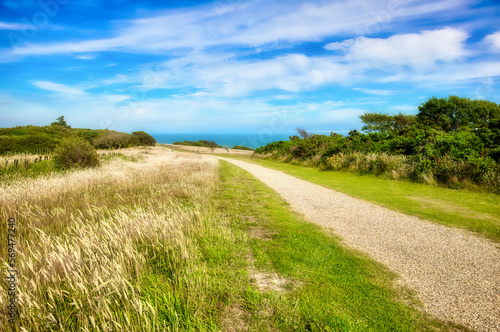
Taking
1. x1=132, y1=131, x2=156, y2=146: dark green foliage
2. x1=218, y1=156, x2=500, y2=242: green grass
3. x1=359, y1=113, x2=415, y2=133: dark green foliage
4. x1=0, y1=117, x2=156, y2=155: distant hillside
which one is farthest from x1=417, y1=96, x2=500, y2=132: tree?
x1=132, y1=131, x2=156, y2=146: dark green foliage

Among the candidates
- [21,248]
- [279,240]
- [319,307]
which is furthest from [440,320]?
[21,248]

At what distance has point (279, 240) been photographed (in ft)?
18.3

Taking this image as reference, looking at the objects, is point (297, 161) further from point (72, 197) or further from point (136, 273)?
point (136, 273)

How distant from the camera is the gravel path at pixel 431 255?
11.1 feet

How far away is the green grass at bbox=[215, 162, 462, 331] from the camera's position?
3.06 m

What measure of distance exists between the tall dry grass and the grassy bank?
0.9 inches

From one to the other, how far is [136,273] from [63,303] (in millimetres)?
892

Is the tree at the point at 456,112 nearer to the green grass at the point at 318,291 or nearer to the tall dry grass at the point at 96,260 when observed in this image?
the green grass at the point at 318,291

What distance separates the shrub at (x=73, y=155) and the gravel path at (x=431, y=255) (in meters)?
14.5

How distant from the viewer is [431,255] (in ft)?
16.2

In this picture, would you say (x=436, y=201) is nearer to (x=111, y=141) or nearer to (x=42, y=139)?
(x=42, y=139)

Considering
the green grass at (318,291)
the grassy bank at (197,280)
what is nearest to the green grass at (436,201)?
the green grass at (318,291)

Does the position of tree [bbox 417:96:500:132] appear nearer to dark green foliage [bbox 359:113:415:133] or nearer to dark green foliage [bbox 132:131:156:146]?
dark green foliage [bbox 359:113:415:133]

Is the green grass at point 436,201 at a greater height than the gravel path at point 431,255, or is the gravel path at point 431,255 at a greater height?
the green grass at point 436,201
